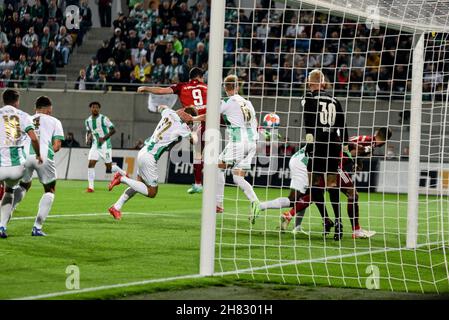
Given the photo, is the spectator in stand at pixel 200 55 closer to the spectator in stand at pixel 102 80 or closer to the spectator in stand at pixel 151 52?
the spectator in stand at pixel 151 52

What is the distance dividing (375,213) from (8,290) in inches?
457

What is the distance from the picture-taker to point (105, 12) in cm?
3297

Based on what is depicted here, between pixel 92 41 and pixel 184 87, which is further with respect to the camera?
pixel 92 41

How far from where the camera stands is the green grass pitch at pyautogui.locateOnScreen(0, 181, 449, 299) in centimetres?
877

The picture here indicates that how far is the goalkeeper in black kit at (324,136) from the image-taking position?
39.2 ft

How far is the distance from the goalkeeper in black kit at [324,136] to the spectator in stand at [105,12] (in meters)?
21.0

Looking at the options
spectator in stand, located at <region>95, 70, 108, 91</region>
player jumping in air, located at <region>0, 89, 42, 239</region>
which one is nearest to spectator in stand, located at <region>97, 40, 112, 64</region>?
spectator in stand, located at <region>95, 70, 108, 91</region>

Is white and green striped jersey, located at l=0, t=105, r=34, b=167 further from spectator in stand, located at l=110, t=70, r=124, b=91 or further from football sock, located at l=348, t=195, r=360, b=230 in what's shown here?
spectator in stand, located at l=110, t=70, r=124, b=91

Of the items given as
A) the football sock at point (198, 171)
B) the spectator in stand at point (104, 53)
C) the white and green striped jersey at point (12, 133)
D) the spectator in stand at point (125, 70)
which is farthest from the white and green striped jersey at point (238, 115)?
the spectator in stand at point (104, 53)

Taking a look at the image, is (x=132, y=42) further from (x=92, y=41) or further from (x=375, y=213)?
(x=375, y=213)

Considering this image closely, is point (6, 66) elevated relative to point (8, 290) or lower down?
elevated

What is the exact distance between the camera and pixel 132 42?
101ft

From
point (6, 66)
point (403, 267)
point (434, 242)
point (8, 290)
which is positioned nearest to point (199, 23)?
point (6, 66)

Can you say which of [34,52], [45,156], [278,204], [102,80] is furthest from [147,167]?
[34,52]
